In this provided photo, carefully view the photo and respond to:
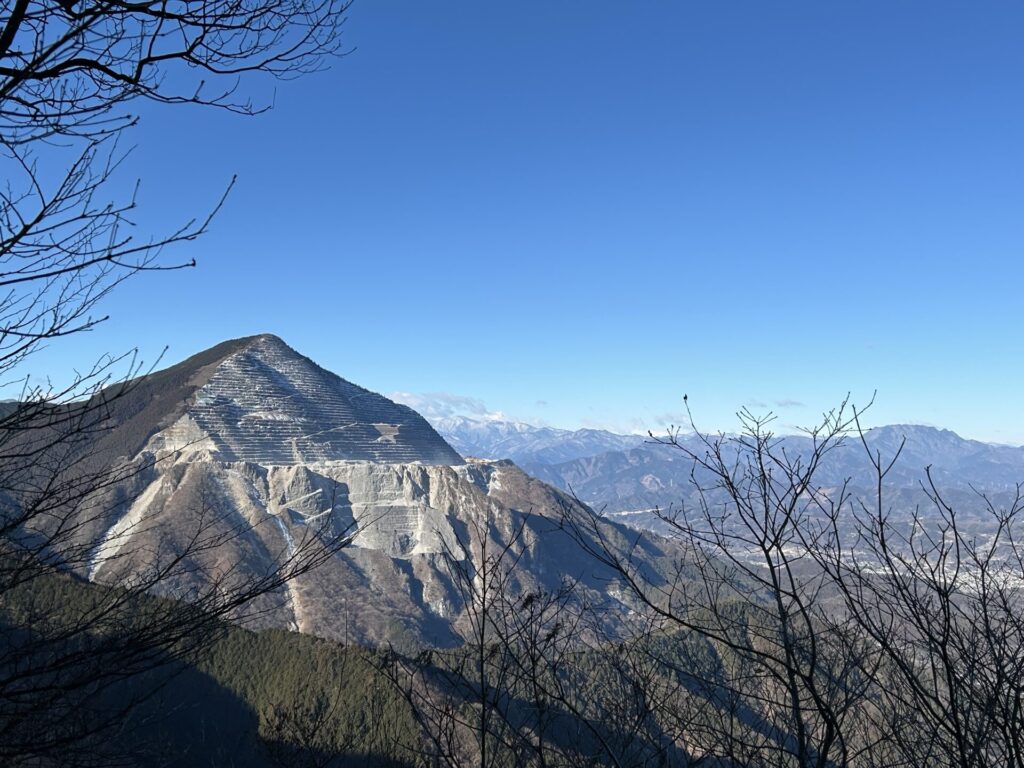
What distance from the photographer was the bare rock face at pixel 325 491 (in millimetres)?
77938

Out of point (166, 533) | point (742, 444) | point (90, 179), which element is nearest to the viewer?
point (90, 179)

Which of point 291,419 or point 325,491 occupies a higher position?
point 291,419

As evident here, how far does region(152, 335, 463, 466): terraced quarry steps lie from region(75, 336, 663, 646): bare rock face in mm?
219

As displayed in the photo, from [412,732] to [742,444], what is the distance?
32969mm

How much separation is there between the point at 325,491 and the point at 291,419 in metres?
17.7

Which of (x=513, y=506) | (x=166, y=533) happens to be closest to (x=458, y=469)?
(x=513, y=506)

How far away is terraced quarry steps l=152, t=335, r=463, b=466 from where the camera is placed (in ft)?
304

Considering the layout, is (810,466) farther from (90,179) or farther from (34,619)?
(34,619)

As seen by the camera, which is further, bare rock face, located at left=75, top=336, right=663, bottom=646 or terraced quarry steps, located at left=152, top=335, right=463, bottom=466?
terraced quarry steps, located at left=152, top=335, right=463, bottom=466

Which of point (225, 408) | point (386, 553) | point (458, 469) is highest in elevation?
point (225, 408)

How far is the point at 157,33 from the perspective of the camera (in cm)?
333

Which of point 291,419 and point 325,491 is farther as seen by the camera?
point 291,419

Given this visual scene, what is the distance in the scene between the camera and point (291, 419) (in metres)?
102

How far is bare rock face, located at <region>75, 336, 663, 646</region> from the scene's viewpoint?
Result: 7794 centimetres
